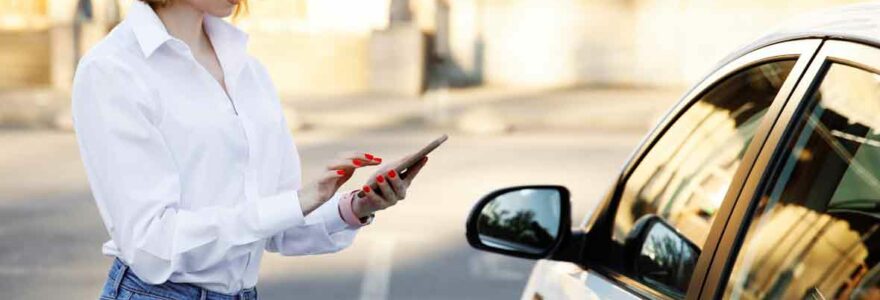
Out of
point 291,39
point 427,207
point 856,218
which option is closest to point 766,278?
point 856,218

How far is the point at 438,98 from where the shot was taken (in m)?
20.6

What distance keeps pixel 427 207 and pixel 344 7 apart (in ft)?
41.2

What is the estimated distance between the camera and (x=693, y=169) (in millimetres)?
2922

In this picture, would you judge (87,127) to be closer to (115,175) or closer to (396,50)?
(115,175)

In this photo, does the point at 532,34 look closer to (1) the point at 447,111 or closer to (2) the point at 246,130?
(1) the point at 447,111

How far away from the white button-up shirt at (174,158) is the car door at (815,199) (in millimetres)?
736

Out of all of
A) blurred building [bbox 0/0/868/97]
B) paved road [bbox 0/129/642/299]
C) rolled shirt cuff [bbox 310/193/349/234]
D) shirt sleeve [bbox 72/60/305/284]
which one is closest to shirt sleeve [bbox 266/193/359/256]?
rolled shirt cuff [bbox 310/193/349/234]

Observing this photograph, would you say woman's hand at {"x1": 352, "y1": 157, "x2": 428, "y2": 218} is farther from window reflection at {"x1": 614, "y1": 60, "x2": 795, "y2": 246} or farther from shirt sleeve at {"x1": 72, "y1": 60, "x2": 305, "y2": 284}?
window reflection at {"x1": 614, "y1": 60, "x2": 795, "y2": 246}

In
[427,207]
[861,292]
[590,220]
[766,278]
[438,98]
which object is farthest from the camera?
[438,98]

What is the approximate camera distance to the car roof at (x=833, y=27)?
2166mm

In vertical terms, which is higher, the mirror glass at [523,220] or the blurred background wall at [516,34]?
the mirror glass at [523,220]

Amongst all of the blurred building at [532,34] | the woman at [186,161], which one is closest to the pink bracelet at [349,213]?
the woman at [186,161]

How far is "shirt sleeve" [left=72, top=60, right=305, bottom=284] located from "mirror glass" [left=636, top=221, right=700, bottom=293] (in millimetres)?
655

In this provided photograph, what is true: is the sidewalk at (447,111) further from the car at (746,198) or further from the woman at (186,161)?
the woman at (186,161)
